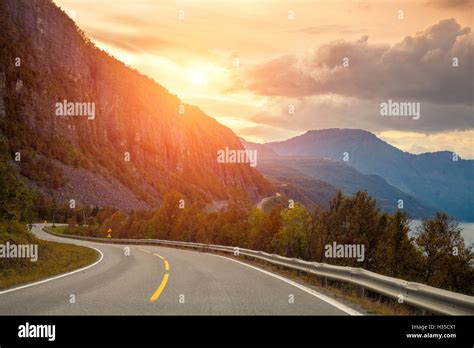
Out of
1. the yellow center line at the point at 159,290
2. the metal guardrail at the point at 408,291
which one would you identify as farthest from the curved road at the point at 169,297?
the metal guardrail at the point at 408,291

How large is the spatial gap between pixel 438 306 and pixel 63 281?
11816 mm

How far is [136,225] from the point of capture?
97.2 metres

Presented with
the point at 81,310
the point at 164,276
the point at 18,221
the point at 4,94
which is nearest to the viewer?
the point at 81,310

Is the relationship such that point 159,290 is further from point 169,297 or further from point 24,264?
point 24,264

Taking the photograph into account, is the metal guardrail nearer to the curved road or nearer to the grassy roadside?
the curved road

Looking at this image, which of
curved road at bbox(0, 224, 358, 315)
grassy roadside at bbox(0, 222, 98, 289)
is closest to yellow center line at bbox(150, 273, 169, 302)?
curved road at bbox(0, 224, 358, 315)

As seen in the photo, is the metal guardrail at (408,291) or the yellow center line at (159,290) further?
the yellow center line at (159,290)

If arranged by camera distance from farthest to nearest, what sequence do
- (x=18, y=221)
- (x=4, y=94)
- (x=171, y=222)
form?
(x=4, y=94), (x=171, y=222), (x=18, y=221)

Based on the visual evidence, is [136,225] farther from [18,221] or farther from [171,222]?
[18,221]

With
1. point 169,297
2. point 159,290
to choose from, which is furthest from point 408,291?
point 159,290

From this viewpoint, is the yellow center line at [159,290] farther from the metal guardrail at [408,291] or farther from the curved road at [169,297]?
the metal guardrail at [408,291]
